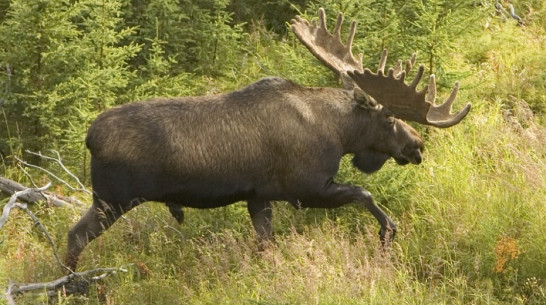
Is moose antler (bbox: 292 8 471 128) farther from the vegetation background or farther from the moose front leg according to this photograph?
the moose front leg

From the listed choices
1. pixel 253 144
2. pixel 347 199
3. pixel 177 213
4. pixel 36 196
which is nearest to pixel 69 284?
pixel 177 213

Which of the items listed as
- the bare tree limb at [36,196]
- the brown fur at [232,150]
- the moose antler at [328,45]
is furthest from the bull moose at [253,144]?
the bare tree limb at [36,196]

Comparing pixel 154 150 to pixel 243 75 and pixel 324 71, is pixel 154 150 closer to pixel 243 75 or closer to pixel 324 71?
pixel 324 71

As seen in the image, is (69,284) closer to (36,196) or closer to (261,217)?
(261,217)

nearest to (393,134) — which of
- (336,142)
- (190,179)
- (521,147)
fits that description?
(336,142)

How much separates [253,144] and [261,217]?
66cm

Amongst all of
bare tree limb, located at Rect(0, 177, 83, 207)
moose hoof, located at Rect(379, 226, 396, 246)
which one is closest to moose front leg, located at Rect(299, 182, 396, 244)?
moose hoof, located at Rect(379, 226, 396, 246)

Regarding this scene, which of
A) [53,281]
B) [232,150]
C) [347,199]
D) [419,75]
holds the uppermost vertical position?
[419,75]

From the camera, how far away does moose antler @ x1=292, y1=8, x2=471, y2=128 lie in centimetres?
855

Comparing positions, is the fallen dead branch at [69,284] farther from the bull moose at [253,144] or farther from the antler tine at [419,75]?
the antler tine at [419,75]

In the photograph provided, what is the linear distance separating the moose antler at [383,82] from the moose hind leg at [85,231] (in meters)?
2.28

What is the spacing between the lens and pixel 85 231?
862cm

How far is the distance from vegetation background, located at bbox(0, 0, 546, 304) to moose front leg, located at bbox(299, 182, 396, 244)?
0.17 metres

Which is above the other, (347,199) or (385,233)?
(347,199)
